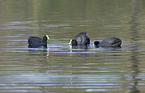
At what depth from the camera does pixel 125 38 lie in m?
23.6

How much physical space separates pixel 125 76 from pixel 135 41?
28.4 ft

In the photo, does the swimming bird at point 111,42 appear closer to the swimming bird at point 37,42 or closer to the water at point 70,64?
the water at point 70,64

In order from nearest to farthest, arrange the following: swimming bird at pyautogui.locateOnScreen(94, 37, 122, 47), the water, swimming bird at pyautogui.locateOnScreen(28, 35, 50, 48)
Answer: the water, swimming bird at pyautogui.locateOnScreen(94, 37, 122, 47), swimming bird at pyautogui.locateOnScreen(28, 35, 50, 48)

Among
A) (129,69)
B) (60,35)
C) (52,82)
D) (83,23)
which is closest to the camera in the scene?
(52,82)

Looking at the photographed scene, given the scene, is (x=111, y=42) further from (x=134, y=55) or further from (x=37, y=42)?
(x=37, y=42)

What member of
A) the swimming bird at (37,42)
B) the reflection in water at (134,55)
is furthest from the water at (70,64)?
the swimming bird at (37,42)

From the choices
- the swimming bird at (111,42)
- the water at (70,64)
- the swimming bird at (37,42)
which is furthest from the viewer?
the swimming bird at (37,42)

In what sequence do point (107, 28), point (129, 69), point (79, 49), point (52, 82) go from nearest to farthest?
point (52, 82) < point (129, 69) < point (79, 49) < point (107, 28)

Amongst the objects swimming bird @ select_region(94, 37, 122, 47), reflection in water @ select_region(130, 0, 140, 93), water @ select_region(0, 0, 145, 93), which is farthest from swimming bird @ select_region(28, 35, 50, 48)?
reflection in water @ select_region(130, 0, 140, 93)

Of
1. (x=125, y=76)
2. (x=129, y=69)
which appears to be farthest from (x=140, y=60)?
(x=125, y=76)

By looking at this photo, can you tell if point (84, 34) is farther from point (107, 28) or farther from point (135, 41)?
point (107, 28)

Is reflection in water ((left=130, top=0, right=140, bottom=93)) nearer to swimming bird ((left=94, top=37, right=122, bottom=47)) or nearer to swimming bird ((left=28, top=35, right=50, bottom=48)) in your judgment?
swimming bird ((left=94, top=37, right=122, bottom=47))

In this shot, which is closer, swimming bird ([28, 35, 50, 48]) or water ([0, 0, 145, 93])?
water ([0, 0, 145, 93])

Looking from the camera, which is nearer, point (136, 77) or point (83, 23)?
point (136, 77)
